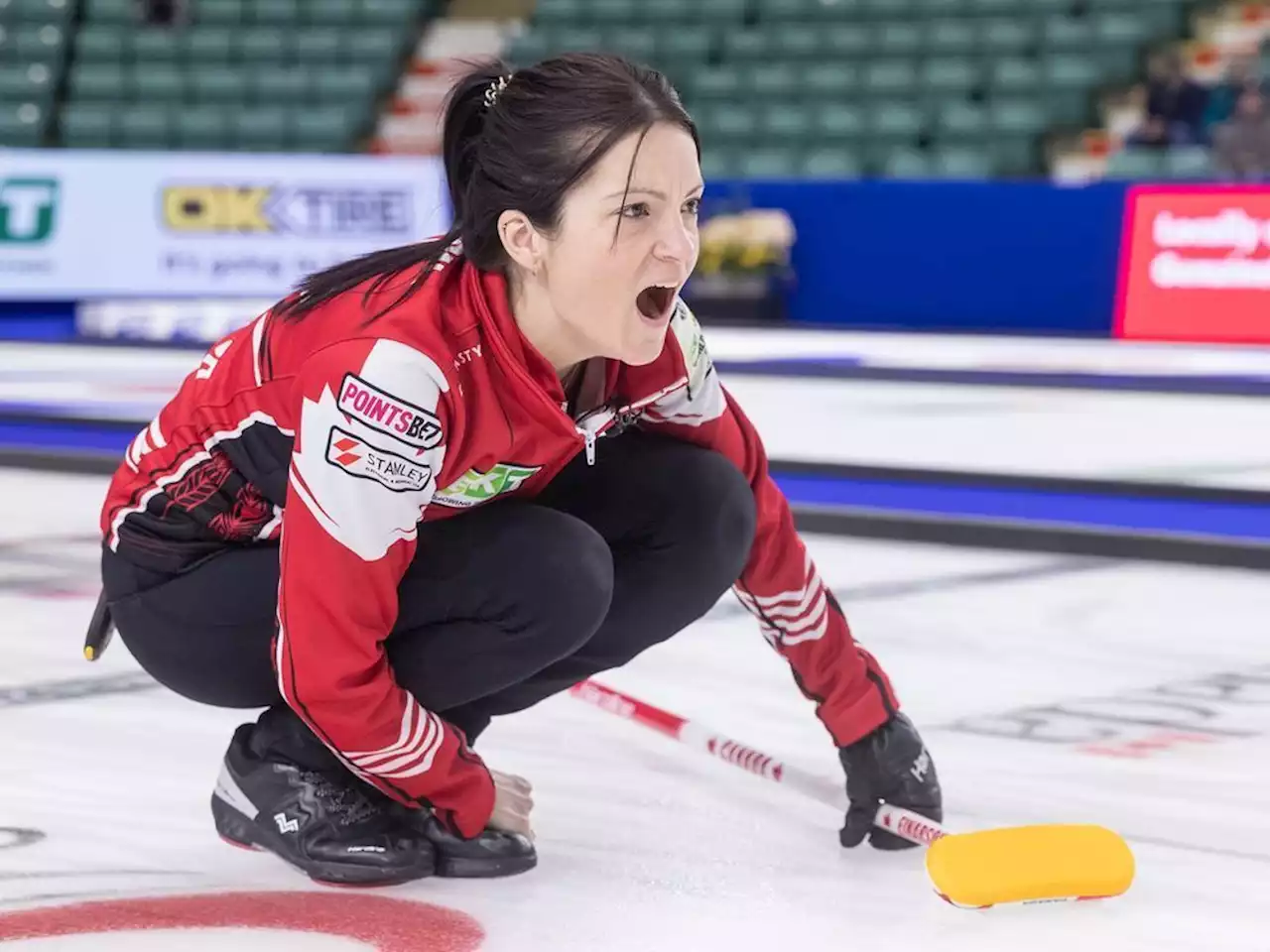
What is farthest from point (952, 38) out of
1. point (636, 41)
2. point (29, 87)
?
point (29, 87)

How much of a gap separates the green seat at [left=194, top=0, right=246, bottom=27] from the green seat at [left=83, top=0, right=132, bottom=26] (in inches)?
16.2

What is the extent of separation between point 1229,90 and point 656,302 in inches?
307

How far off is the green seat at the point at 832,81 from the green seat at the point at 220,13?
4004 millimetres

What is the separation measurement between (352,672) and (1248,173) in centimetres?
706

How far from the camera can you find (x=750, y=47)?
420 inches

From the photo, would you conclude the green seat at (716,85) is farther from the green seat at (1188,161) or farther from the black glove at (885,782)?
the black glove at (885,782)

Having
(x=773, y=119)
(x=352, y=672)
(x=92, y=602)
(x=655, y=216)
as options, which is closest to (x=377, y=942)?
(x=352, y=672)

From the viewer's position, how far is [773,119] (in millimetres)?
10148

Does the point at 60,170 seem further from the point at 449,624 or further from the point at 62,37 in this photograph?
the point at 449,624

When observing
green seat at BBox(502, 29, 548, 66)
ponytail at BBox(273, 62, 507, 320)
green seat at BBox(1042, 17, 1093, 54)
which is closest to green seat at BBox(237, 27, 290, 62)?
green seat at BBox(502, 29, 548, 66)

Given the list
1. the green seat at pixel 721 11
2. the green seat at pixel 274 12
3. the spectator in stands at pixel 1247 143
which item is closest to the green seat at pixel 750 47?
the green seat at pixel 721 11

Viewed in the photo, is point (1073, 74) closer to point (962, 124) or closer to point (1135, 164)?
point (962, 124)

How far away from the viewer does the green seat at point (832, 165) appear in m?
9.64

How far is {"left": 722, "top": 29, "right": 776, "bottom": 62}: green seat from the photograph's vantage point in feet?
34.9
